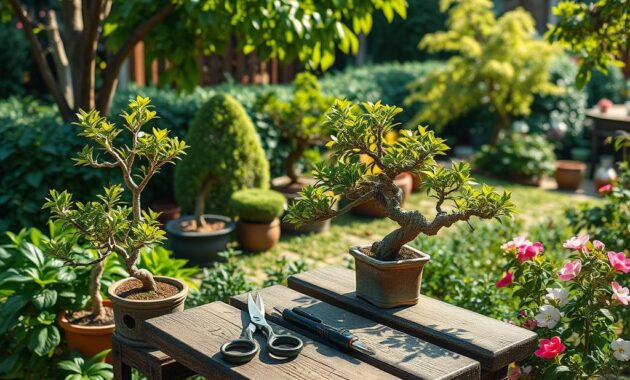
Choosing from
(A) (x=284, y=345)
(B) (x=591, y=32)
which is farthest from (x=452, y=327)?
(B) (x=591, y=32)

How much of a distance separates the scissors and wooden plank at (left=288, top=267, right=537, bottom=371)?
43cm

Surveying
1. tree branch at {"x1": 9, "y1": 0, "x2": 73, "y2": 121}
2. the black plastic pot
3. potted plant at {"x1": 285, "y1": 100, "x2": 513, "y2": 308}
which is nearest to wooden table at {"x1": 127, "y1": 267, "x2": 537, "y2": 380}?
potted plant at {"x1": 285, "y1": 100, "x2": 513, "y2": 308}

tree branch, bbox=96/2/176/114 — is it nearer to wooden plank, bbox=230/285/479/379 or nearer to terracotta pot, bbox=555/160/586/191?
wooden plank, bbox=230/285/479/379

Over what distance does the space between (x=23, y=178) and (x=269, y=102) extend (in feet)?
9.28

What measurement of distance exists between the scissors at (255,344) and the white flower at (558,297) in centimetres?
133

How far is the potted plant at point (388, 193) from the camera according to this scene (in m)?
2.80

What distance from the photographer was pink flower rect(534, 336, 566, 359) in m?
2.96

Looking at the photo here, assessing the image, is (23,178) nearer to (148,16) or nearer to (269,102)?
(148,16)

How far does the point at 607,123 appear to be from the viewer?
34.7ft

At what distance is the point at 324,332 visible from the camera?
103 inches

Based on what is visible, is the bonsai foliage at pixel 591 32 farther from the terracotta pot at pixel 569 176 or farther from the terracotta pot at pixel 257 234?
the terracotta pot at pixel 569 176

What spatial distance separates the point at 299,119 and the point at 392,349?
18.1 feet

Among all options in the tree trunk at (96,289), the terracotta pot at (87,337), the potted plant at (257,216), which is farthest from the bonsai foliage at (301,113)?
the terracotta pot at (87,337)

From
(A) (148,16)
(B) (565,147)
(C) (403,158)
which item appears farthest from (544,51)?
(C) (403,158)
